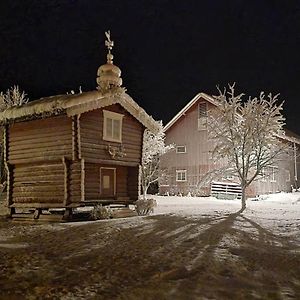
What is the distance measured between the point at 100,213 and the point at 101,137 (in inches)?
147

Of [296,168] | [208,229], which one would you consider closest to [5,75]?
[296,168]

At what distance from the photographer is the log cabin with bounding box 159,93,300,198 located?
116ft

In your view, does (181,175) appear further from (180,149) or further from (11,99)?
(11,99)

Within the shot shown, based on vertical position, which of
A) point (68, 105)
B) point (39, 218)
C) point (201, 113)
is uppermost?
point (201, 113)

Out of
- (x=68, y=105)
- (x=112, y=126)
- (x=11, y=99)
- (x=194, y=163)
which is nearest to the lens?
(x=68, y=105)

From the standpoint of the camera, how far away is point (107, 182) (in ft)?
65.5

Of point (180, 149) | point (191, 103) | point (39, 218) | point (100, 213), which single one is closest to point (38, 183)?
point (39, 218)

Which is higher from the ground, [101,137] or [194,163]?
[101,137]

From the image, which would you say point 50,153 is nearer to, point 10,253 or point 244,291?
point 10,253

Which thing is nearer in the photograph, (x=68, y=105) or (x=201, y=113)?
(x=68, y=105)

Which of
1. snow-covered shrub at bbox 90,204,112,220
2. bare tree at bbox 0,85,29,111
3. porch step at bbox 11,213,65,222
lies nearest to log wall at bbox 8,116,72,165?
porch step at bbox 11,213,65,222

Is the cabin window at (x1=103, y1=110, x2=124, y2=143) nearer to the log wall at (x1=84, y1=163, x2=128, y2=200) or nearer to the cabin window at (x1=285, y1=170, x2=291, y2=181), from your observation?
the log wall at (x1=84, y1=163, x2=128, y2=200)

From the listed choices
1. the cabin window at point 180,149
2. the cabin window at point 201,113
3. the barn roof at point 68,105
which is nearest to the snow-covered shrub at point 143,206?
the barn roof at point 68,105

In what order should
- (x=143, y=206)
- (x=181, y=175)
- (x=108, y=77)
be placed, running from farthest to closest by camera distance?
(x=181, y=175) → (x=143, y=206) → (x=108, y=77)
